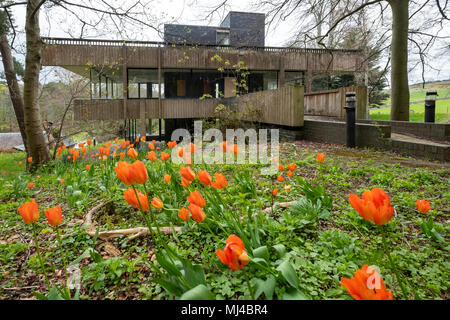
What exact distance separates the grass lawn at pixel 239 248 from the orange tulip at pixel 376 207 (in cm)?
7

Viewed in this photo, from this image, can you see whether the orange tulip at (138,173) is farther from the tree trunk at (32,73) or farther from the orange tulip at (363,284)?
the tree trunk at (32,73)

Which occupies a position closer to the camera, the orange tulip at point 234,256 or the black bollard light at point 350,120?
the orange tulip at point 234,256

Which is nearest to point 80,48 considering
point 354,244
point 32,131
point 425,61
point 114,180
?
point 32,131

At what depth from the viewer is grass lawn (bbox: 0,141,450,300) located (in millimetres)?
1376

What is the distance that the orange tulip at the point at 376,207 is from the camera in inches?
37.2

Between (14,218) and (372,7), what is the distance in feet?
Result: 39.0

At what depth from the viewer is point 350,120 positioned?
21.4ft

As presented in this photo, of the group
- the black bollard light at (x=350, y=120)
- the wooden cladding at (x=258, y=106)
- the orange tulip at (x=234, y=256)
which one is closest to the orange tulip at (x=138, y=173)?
the orange tulip at (x=234, y=256)

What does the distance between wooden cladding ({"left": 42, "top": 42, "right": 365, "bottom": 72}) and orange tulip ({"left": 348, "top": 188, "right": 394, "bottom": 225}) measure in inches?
476

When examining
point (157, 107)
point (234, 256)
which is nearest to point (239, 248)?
point (234, 256)

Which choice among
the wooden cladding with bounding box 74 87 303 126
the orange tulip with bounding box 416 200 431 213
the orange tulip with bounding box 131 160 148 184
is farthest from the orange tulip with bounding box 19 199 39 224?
the wooden cladding with bounding box 74 87 303 126

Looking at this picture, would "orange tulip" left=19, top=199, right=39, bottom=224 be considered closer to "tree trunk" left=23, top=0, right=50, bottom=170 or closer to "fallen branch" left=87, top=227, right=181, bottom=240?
"fallen branch" left=87, top=227, right=181, bottom=240

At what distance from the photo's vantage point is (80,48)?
14.5 metres

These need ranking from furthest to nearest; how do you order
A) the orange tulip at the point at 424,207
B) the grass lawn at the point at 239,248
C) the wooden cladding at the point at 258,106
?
the wooden cladding at the point at 258,106 < the orange tulip at the point at 424,207 < the grass lawn at the point at 239,248
